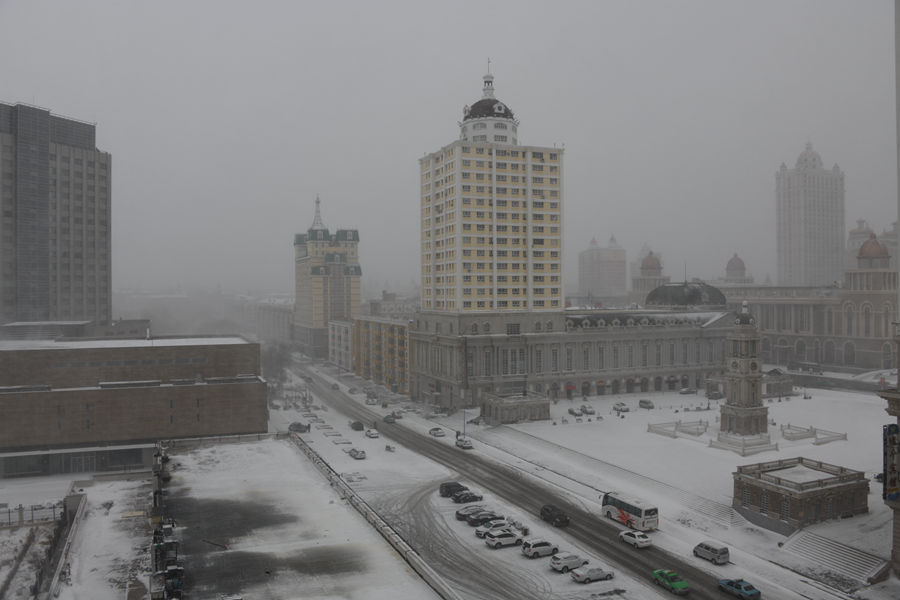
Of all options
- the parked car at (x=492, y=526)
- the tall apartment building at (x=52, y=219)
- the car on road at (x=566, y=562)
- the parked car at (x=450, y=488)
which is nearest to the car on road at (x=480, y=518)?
the parked car at (x=492, y=526)

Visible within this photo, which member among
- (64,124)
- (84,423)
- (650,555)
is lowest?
(650,555)

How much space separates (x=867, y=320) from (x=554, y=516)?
115826 mm

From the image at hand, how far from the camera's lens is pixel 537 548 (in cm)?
4931

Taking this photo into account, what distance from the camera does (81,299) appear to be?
140875mm

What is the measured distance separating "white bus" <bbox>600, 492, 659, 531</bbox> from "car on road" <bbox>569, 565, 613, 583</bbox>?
10115mm

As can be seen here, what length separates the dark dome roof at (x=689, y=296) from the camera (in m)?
148

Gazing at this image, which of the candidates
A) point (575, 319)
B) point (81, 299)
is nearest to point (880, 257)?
point (575, 319)

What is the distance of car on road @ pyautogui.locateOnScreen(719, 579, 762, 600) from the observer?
138ft

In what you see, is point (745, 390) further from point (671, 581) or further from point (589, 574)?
point (589, 574)

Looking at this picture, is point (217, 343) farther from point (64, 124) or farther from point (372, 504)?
point (64, 124)

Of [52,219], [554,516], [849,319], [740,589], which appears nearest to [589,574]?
[740,589]

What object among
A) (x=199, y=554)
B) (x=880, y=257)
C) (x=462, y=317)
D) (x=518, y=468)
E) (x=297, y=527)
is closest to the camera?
(x=199, y=554)

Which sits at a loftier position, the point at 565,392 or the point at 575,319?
the point at 575,319

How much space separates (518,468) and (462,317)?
38.2 m
